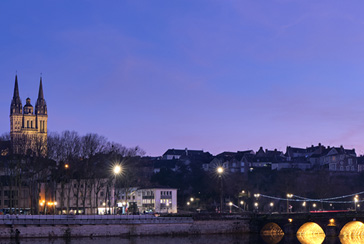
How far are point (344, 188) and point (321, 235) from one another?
75.8 m

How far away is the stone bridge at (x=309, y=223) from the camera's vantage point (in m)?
85.2

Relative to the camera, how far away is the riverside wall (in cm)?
7431

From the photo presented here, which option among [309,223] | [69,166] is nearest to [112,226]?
[69,166]

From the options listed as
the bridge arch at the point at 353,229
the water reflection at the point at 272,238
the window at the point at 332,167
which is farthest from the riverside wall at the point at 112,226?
the window at the point at 332,167

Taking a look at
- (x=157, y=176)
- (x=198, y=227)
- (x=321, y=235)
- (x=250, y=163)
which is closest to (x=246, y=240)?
(x=198, y=227)

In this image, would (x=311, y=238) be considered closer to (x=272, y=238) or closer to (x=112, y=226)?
(x=272, y=238)

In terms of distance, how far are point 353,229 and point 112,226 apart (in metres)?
39.2

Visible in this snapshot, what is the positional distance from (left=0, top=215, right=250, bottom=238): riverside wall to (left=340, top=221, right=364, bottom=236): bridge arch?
15137mm

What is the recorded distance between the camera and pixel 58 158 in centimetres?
10156

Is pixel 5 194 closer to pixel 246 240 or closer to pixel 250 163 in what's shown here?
pixel 246 240

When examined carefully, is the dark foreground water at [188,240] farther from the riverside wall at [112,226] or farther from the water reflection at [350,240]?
the riverside wall at [112,226]

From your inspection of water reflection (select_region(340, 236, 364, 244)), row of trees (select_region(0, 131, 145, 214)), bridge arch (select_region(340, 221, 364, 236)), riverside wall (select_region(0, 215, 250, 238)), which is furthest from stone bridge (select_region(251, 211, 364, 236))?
row of trees (select_region(0, 131, 145, 214))

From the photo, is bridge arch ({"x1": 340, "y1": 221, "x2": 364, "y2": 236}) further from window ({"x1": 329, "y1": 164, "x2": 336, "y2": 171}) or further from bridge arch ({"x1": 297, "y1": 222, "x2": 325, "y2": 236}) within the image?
window ({"x1": 329, "y1": 164, "x2": 336, "y2": 171})

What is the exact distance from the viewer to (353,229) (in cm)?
9075
